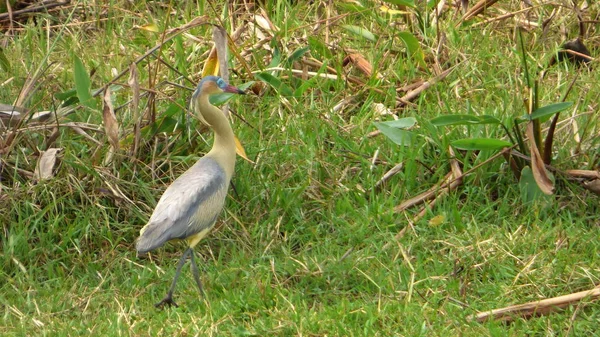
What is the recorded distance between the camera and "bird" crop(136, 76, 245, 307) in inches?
168

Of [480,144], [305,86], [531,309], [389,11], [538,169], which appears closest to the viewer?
[531,309]

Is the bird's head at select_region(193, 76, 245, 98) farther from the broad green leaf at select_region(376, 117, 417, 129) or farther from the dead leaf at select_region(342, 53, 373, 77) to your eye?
the dead leaf at select_region(342, 53, 373, 77)

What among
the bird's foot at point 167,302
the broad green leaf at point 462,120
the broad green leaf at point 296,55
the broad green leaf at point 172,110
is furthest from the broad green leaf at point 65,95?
the broad green leaf at point 462,120

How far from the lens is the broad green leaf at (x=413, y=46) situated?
579 centimetres

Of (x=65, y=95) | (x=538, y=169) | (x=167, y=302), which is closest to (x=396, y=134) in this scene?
(x=538, y=169)

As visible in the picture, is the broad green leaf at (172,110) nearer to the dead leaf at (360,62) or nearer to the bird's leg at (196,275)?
the bird's leg at (196,275)

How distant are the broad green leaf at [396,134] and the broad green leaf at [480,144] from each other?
0.31 m

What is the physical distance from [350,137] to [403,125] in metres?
0.40

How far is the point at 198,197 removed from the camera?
14.5ft

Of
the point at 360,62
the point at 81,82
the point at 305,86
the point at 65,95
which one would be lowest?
the point at 360,62

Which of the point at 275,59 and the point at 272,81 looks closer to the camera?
the point at 272,81

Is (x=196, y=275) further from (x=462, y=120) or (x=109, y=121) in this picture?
(x=462, y=120)

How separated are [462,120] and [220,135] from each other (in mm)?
1102

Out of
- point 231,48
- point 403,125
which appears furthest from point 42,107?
point 403,125
